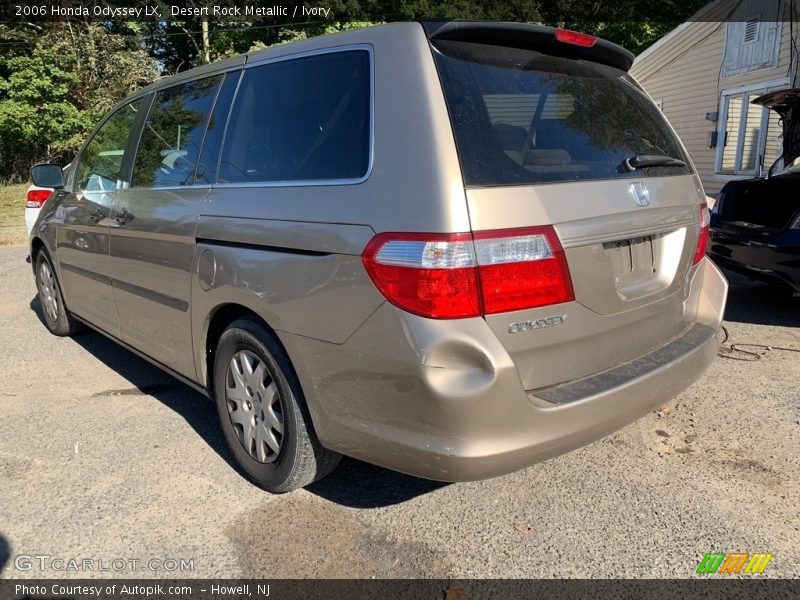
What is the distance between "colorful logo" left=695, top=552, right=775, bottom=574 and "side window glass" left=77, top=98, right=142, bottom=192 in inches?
142

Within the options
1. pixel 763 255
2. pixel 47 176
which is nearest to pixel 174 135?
pixel 47 176

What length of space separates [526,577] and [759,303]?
15.8ft

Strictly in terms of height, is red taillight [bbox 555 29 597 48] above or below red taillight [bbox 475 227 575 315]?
above

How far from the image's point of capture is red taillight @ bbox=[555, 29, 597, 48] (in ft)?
8.14

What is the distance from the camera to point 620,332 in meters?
2.38

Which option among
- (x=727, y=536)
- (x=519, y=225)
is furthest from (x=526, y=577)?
(x=519, y=225)

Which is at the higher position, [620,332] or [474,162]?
[474,162]

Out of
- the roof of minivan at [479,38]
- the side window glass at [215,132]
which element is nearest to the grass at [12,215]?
the side window glass at [215,132]

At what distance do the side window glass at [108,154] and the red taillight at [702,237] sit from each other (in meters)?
3.22

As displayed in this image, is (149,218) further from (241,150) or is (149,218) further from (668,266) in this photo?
(668,266)

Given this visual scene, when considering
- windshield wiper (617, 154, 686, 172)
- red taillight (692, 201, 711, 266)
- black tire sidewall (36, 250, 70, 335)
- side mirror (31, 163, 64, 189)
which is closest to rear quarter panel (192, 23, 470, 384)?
windshield wiper (617, 154, 686, 172)

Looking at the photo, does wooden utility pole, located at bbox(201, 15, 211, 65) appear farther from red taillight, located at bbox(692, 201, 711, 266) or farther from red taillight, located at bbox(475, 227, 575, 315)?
red taillight, located at bbox(475, 227, 575, 315)

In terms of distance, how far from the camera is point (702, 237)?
292 centimetres

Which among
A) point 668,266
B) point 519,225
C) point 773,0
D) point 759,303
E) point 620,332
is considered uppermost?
point 773,0
